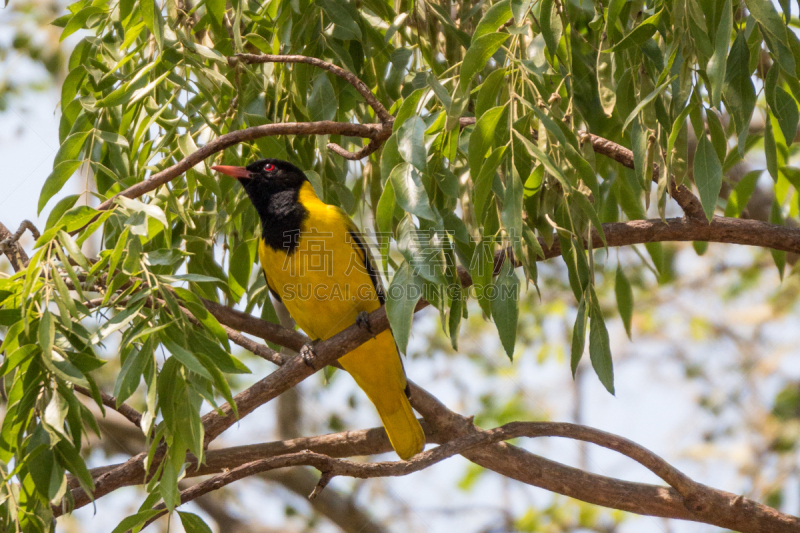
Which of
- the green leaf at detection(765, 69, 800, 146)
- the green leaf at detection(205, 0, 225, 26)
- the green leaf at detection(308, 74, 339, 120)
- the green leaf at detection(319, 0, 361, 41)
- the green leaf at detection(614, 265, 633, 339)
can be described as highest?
the green leaf at detection(319, 0, 361, 41)

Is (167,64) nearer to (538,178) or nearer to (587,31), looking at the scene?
(538,178)

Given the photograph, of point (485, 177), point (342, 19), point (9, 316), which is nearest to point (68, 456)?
point (9, 316)

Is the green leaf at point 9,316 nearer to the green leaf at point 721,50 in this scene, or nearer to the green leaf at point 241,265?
the green leaf at point 241,265

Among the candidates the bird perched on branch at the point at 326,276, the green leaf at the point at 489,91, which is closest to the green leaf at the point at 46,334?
the green leaf at the point at 489,91

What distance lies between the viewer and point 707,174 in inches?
68.6

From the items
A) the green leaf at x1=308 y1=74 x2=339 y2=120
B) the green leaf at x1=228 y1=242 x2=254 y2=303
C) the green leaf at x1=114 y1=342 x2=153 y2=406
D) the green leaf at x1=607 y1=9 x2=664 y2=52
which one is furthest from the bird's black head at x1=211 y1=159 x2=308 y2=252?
the green leaf at x1=607 y1=9 x2=664 y2=52

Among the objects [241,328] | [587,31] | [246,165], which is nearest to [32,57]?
[246,165]

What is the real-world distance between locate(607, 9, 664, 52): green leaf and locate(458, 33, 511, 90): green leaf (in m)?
0.28

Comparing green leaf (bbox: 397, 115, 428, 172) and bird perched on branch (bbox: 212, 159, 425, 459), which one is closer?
green leaf (bbox: 397, 115, 428, 172)

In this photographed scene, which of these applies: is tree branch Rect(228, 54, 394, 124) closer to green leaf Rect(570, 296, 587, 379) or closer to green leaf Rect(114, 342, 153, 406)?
green leaf Rect(570, 296, 587, 379)

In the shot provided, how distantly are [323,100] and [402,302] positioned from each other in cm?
119

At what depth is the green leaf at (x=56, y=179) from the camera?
2.19 metres

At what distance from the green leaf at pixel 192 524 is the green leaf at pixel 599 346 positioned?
1137 millimetres

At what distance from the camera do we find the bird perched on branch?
3588mm
